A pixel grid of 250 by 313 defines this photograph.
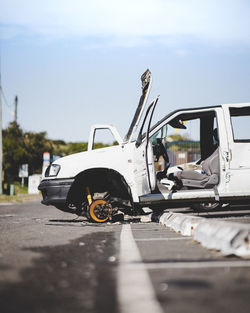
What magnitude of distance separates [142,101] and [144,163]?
1.20 meters

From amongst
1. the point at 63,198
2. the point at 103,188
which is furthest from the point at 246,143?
the point at 63,198

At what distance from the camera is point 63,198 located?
869cm

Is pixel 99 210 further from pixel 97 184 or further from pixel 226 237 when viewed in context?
pixel 226 237

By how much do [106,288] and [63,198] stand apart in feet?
19.2

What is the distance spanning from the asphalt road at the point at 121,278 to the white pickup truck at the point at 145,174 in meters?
3.36

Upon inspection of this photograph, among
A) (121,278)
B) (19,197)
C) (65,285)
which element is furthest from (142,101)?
(19,197)

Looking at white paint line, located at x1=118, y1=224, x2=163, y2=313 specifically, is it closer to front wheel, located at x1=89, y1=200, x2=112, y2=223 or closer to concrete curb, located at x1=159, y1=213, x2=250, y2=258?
concrete curb, located at x1=159, y1=213, x2=250, y2=258

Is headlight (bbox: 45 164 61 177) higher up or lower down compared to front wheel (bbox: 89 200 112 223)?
higher up

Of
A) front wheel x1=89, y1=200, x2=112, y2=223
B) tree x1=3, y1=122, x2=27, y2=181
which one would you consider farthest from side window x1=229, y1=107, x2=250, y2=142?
tree x1=3, y1=122, x2=27, y2=181

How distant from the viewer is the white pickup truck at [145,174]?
840 cm

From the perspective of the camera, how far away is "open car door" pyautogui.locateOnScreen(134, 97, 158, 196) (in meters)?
7.87

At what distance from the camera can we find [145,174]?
8.14 meters

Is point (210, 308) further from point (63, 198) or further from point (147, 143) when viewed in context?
point (63, 198)

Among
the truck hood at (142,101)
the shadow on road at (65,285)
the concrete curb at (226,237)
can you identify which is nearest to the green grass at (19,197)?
the truck hood at (142,101)
